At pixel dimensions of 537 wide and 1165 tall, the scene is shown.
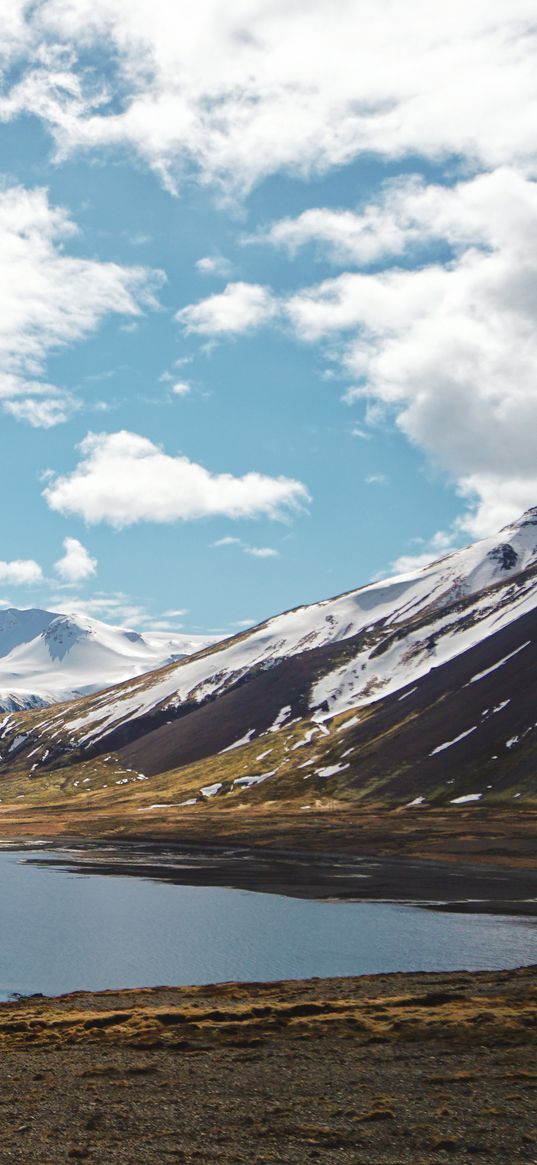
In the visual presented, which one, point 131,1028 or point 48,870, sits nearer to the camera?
point 131,1028

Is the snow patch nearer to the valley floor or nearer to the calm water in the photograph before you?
the calm water

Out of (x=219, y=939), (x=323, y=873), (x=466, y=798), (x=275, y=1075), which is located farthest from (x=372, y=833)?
(x=275, y=1075)

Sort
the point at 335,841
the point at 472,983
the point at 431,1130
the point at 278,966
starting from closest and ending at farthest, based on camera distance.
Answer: the point at 431,1130, the point at 472,983, the point at 278,966, the point at 335,841

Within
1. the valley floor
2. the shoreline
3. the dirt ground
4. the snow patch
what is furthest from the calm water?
the snow patch

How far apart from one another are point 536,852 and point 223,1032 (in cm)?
9489

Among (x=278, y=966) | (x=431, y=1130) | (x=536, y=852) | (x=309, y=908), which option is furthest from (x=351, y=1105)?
(x=536, y=852)

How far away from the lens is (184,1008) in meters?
47.7

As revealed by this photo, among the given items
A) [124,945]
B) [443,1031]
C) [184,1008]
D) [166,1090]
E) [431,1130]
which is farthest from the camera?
[124,945]

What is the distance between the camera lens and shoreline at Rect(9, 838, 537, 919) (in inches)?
3725

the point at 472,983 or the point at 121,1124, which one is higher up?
the point at 121,1124

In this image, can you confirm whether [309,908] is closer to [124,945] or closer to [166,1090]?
[124,945]

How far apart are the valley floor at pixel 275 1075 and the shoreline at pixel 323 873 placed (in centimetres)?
4123

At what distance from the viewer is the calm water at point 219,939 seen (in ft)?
209

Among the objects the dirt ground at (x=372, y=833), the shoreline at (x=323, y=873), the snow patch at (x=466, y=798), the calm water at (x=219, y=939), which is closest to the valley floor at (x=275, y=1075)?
the calm water at (x=219, y=939)
